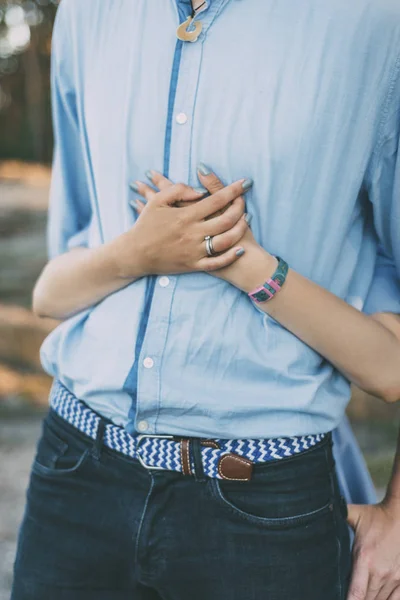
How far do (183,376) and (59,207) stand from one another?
48 centimetres

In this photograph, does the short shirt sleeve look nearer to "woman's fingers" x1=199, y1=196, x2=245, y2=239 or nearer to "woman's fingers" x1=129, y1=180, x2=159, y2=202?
"woman's fingers" x1=199, y1=196, x2=245, y2=239

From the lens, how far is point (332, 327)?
1169 millimetres

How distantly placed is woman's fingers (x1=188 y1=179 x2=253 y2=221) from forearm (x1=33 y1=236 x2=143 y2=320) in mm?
A: 124

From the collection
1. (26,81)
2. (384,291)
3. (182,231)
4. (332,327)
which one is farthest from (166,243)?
(26,81)

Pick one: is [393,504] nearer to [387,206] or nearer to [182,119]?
[387,206]

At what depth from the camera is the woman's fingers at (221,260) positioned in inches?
44.0

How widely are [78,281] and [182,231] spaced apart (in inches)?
9.5

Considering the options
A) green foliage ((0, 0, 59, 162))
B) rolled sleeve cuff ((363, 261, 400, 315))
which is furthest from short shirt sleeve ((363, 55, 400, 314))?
green foliage ((0, 0, 59, 162))

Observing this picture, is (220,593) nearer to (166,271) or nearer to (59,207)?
(166,271)

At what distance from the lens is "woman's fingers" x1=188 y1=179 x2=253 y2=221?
1124mm

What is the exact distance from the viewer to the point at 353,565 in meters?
1.28

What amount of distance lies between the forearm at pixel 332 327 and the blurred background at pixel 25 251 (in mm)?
2200

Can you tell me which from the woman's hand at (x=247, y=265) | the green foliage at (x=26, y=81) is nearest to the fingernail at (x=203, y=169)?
the woman's hand at (x=247, y=265)

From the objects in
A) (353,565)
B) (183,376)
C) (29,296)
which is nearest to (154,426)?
(183,376)
